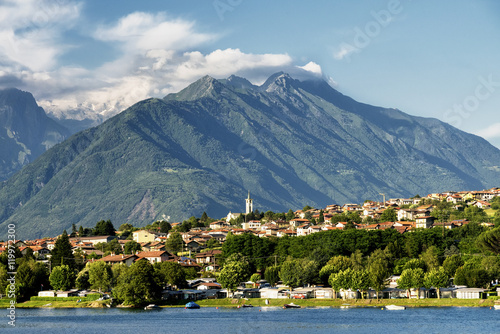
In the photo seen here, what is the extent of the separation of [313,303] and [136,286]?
2440 centimetres

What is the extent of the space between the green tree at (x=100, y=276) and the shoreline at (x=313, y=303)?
4.58 m

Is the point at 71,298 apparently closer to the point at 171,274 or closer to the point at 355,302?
the point at 171,274

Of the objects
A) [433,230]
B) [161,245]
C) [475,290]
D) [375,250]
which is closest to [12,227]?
[475,290]

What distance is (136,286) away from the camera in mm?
111562

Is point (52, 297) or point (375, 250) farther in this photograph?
point (375, 250)

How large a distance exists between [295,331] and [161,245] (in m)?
109

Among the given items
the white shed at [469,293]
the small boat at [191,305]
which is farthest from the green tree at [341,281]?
the small boat at [191,305]

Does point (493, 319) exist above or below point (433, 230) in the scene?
below

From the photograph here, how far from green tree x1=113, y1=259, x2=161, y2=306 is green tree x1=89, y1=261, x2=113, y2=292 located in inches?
324

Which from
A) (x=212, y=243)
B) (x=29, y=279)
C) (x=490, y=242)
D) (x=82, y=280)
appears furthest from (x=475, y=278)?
(x=212, y=243)

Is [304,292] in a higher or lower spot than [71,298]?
higher

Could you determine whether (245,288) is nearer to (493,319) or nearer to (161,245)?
(493,319)

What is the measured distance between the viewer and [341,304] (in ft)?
352

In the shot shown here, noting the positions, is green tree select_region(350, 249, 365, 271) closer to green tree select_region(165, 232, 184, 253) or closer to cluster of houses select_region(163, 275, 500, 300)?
cluster of houses select_region(163, 275, 500, 300)
